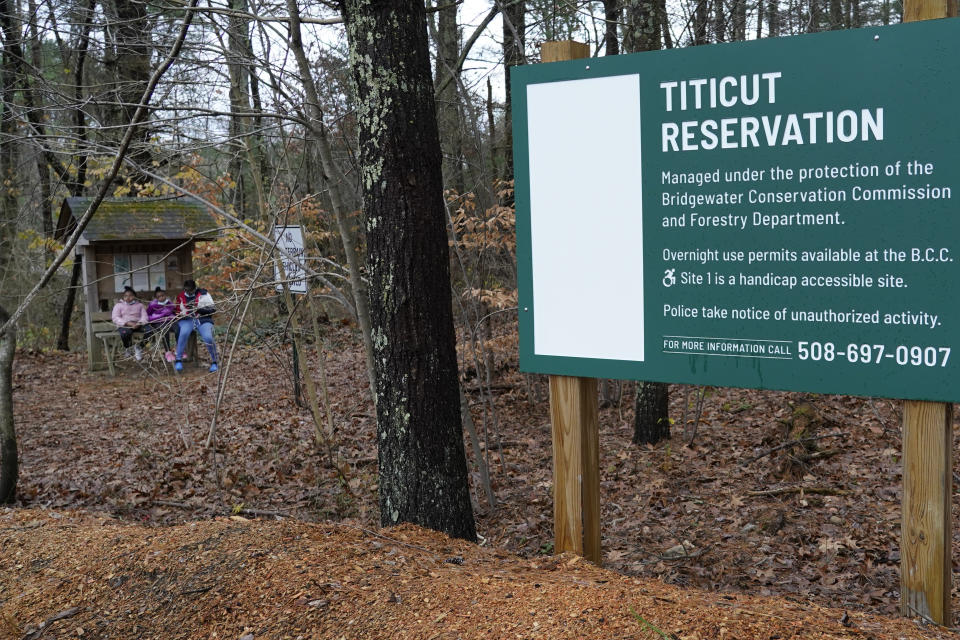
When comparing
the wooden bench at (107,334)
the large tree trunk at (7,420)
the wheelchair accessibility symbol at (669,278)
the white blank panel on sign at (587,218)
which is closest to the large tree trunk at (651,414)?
the white blank panel on sign at (587,218)

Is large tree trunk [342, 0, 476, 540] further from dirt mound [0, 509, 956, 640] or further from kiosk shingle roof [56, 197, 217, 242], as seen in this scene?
kiosk shingle roof [56, 197, 217, 242]

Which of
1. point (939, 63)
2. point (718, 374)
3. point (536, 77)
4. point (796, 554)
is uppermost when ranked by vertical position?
point (536, 77)

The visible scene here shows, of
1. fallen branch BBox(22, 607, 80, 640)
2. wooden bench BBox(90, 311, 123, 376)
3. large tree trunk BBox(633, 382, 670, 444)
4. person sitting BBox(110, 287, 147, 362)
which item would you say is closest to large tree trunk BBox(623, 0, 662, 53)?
large tree trunk BBox(633, 382, 670, 444)

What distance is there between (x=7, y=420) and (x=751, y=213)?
5.84m

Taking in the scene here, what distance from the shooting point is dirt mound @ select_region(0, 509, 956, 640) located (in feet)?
8.83

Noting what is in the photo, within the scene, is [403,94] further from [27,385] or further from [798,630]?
[27,385]

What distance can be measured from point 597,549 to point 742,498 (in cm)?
284

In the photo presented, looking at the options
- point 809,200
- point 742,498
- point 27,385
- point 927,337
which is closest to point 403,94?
point 809,200

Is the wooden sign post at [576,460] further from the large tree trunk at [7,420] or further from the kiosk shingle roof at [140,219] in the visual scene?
the kiosk shingle roof at [140,219]

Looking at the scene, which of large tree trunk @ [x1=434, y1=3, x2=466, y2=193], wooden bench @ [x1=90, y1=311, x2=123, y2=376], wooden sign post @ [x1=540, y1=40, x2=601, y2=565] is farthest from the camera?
wooden bench @ [x1=90, y1=311, x2=123, y2=376]

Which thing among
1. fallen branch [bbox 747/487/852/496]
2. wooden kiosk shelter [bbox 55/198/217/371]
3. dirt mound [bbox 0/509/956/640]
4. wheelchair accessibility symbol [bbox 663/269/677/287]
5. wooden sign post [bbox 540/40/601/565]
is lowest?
fallen branch [bbox 747/487/852/496]

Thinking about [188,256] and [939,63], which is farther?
[188,256]

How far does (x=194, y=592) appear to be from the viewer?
3.20m

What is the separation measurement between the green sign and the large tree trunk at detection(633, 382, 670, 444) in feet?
14.8
